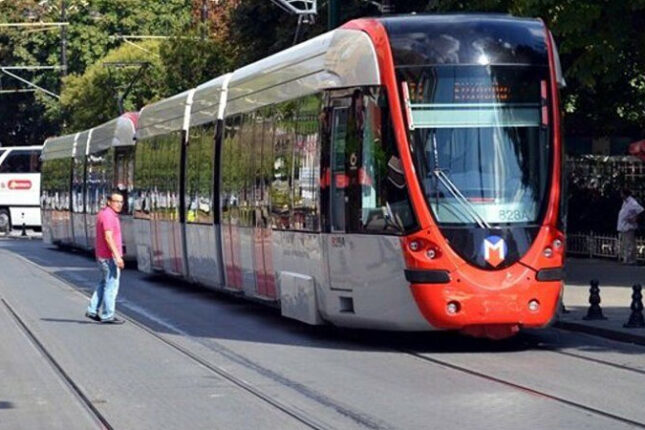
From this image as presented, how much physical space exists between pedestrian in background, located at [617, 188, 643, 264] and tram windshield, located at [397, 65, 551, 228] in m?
17.1

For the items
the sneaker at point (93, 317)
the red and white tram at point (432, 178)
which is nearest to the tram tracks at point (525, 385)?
the red and white tram at point (432, 178)

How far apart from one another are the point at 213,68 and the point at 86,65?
88.6 feet

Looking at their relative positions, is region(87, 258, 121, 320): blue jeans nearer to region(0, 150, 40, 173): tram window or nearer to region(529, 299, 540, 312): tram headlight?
region(529, 299, 540, 312): tram headlight

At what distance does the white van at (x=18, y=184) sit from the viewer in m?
69.6

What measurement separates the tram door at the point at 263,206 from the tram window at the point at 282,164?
0.87 feet

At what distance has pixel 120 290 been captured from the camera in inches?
1174

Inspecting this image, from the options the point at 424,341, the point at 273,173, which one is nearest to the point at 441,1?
the point at 273,173

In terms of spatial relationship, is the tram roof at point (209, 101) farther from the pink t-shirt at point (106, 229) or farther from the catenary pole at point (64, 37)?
the catenary pole at point (64, 37)

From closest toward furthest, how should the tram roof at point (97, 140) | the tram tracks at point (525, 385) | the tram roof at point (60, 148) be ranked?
1. the tram tracks at point (525, 385)
2. the tram roof at point (97, 140)
3. the tram roof at point (60, 148)

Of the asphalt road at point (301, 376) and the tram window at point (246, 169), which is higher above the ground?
the tram window at point (246, 169)

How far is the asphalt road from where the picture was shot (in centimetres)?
1251

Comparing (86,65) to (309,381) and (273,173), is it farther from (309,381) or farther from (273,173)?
(309,381)

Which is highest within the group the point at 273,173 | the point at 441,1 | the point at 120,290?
the point at 441,1

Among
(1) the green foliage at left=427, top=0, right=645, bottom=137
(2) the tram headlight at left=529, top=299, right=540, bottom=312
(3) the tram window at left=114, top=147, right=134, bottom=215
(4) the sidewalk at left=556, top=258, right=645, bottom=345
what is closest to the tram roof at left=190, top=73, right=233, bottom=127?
(1) the green foliage at left=427, top=0, right=645, bottom=137
